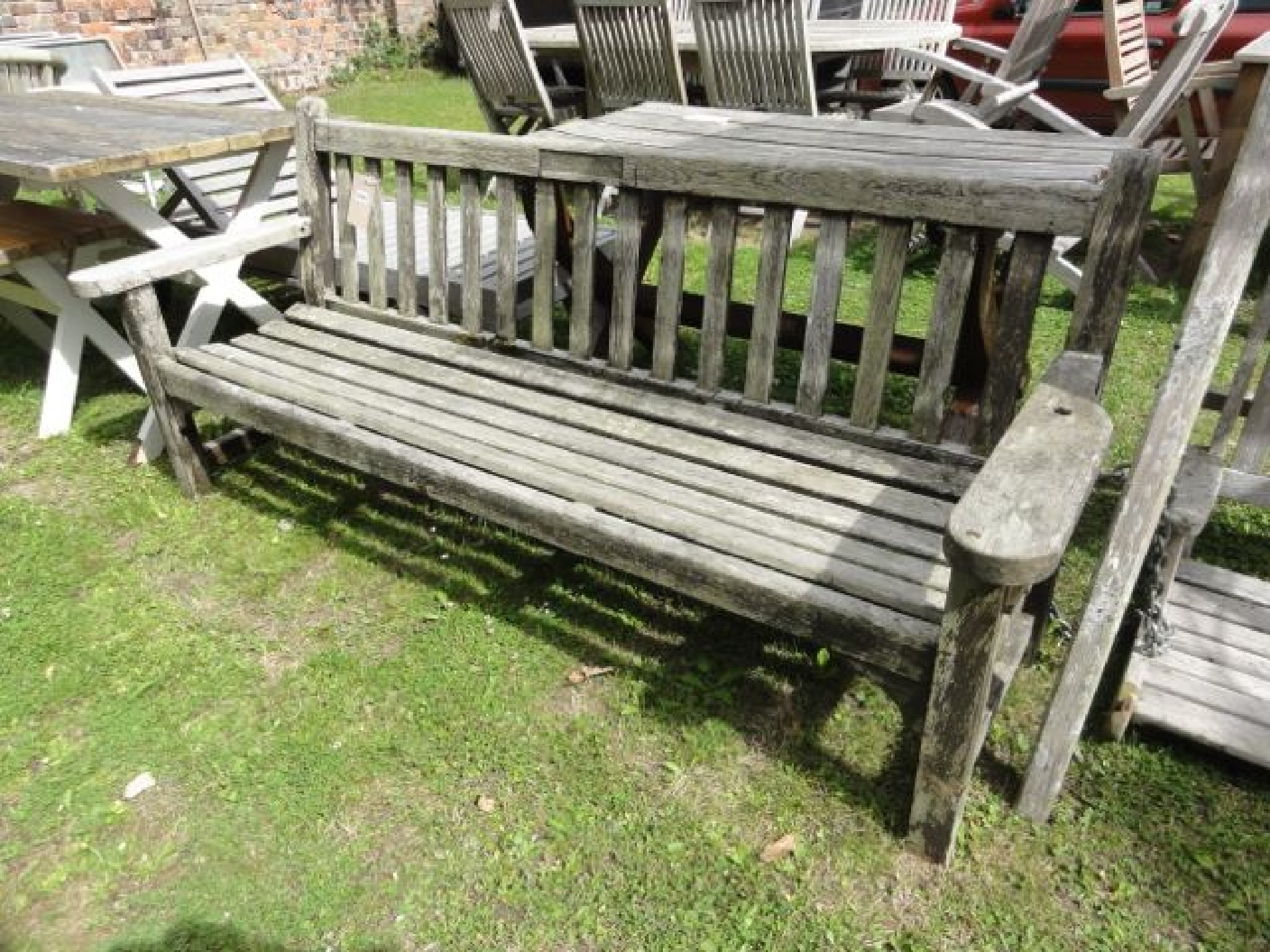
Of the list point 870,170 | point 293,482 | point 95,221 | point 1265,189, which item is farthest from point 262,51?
point 1265,189

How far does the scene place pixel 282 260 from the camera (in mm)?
4039

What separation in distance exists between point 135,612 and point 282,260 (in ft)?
6.36

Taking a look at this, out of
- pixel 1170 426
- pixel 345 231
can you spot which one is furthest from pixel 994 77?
pixel 1170 426

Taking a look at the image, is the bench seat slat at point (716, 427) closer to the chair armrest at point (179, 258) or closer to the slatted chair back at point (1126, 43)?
the chair armrest at point (179, 258)

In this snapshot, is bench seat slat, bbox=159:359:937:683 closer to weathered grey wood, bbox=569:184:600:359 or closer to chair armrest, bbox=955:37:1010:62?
weathered grey wood, bbox=569:184:600:359

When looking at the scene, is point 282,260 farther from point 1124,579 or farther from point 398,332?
point 1124,579

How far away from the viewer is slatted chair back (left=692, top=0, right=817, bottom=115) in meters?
4.33

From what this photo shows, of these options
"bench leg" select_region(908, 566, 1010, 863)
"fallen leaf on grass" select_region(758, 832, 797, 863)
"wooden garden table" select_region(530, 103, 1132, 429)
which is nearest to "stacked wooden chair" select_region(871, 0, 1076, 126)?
"wooden garden table" select_region(530, 103, 1132, 429)

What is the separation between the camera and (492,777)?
218cm

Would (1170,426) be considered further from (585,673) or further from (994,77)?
(994,77)

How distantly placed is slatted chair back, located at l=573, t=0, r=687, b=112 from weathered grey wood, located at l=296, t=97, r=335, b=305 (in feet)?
6.20

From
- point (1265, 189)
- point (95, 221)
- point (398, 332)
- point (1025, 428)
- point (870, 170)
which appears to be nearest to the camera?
point (1265, 189)

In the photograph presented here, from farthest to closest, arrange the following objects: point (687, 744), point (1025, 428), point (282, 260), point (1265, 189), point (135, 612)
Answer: point (282, 260) → point (135, 612) → point (687, 744) → point (1025, 428) → point (1265, 189)

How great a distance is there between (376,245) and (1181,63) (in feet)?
12.3
